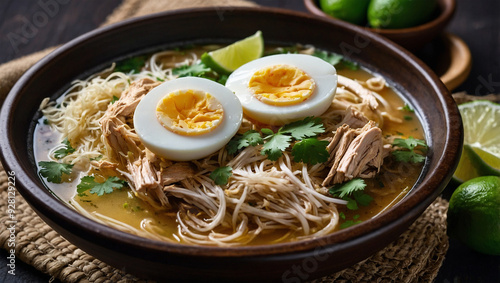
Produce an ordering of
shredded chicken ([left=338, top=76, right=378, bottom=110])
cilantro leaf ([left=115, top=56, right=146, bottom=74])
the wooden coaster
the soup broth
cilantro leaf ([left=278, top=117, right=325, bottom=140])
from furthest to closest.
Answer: the wooden coaster, cilantro leaf ([left=115, top=56, right=146, bottom=74]), shredded chicken ([left=338, top=76, right=378, bottom=110]), cilantro leaf ([left=278, top=117, right=325, bottom=140]), the soup broth

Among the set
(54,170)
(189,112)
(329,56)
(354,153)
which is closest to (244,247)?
(354,153)

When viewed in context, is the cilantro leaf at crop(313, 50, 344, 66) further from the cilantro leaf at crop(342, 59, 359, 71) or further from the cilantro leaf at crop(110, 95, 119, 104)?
the cilantro leaf at crop(110, 95, 119, 104)

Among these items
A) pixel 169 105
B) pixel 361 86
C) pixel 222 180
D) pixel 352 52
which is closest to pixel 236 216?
pixel 222 180

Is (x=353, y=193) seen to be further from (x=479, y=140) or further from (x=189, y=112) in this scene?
(x=479, y=140)

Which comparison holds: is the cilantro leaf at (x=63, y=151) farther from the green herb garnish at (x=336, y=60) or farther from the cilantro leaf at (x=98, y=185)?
the green herb garnish at (x=336, y=60)

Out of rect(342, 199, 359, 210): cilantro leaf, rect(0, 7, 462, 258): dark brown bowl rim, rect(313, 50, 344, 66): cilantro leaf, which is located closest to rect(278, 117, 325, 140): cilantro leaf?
rect(342, 199, 359, 210): cilantro leaf
